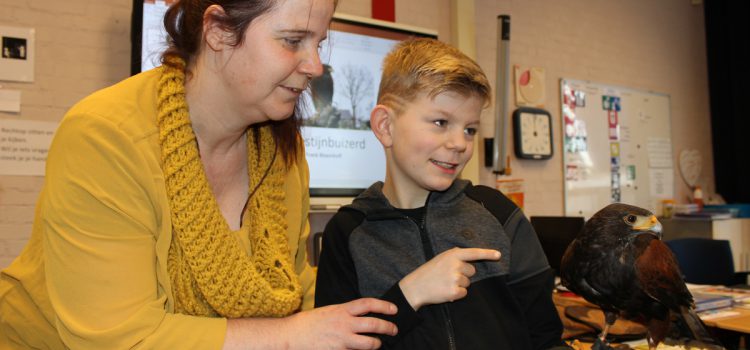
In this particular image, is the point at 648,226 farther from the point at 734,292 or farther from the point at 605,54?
the point at 605,54

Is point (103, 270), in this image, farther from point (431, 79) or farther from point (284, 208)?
point (431, 79)

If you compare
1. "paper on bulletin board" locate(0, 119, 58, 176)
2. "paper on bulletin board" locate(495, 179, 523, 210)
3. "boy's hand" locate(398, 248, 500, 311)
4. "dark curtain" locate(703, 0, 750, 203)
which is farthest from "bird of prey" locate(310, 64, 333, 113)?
"dark curtain" locate(703, 0, 750, 203)

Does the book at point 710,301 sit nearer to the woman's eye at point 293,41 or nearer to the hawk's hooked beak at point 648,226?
the hawk's hooked beak at point 648,226

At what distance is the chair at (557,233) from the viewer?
271cm

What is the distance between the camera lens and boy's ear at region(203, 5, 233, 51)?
116 centimetres

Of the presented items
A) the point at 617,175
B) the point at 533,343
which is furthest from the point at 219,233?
the point at 617,175

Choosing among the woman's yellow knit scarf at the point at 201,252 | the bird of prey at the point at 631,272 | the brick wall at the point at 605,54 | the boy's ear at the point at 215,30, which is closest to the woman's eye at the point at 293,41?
the boy's ear at the point at 215,30

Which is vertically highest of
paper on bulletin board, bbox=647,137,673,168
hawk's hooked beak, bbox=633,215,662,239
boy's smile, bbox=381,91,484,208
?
paper on bulletin board, bbox=647,137,673,168

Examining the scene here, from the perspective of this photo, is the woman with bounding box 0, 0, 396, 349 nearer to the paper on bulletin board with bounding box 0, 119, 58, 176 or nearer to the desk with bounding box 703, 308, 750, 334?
the desk with bounding box 703, 308, 750, 334

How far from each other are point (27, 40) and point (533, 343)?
2.75 meters

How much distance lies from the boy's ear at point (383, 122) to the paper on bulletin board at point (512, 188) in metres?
3.21

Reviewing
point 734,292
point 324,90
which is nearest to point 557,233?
point 734,292

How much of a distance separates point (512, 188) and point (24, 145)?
10.6 feet

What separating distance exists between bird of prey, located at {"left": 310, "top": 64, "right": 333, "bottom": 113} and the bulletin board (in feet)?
7.73
